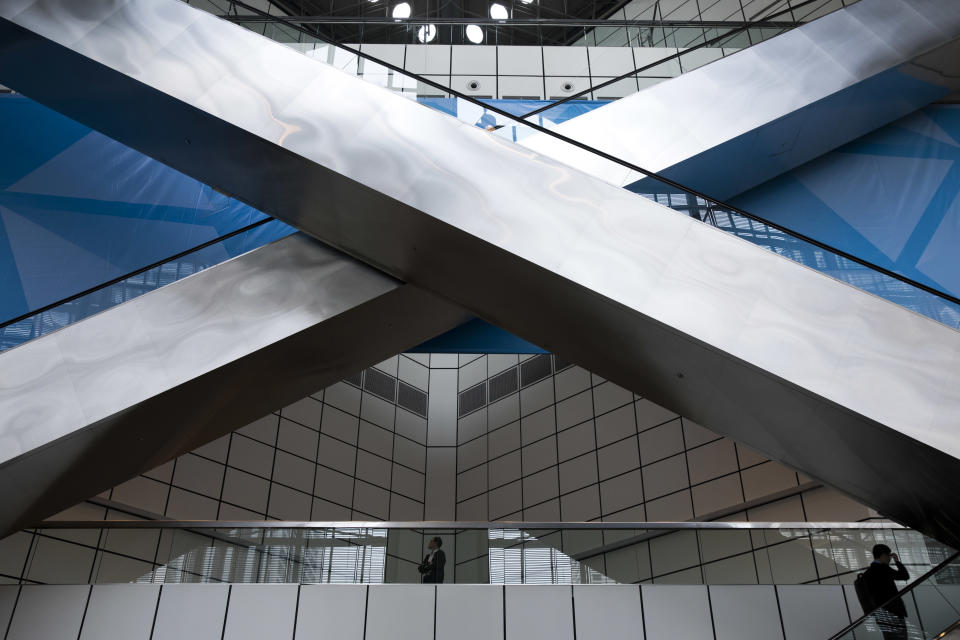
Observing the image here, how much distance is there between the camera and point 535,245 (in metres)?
7.96

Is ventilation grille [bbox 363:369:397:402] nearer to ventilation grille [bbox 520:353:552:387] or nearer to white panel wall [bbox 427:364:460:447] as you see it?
white panel wall [bbox 427:364:460:447]

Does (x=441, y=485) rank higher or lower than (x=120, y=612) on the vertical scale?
higher

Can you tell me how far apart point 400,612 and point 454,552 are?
101 centimetres

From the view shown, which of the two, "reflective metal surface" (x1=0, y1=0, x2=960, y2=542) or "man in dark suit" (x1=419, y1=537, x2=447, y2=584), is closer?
"reflective metal surface" (x1=0, y1=0, x2=960, y2=542)

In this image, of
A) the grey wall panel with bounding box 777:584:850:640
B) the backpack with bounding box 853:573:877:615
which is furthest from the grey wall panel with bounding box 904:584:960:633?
the grey wall panel with bounding box 777:584:850:640

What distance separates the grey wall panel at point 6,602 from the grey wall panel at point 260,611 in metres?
2.60

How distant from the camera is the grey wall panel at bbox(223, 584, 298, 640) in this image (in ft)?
32.5

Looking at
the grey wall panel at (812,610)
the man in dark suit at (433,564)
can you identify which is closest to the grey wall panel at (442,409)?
the man in dark suit at (433,564)

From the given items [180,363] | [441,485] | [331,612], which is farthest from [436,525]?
[441,485]

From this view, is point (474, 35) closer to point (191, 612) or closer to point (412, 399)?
point (412, 399)

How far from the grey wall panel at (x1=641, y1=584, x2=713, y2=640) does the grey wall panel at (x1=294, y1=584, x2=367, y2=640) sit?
142 inches

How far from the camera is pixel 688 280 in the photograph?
7703mm

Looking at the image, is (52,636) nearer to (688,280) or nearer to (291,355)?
(291,355)

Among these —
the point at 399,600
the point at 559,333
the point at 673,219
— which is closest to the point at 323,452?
the point at 399,600
